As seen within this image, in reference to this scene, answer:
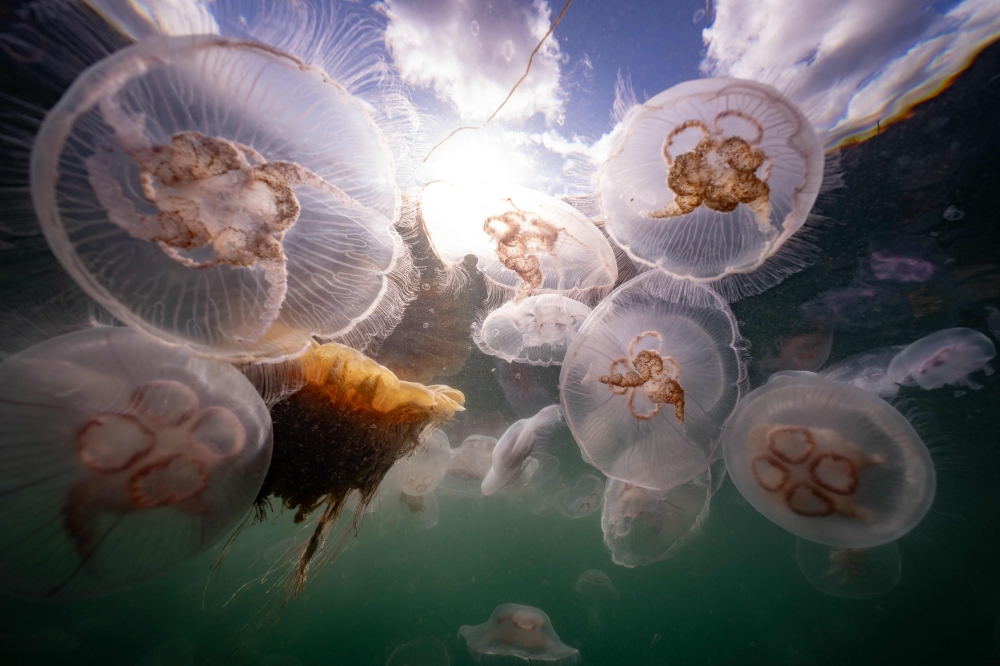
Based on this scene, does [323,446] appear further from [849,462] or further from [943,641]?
[943,641]

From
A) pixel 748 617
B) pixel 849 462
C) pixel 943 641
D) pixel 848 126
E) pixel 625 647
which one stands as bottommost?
pixel 625 647

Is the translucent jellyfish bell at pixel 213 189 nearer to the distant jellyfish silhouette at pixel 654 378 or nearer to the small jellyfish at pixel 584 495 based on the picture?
the distant jellyfish silhouette at pixel 654 378

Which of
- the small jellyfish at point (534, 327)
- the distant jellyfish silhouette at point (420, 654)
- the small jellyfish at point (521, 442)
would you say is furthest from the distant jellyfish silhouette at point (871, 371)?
the distant jellyfish silhouette at point (420, 654)

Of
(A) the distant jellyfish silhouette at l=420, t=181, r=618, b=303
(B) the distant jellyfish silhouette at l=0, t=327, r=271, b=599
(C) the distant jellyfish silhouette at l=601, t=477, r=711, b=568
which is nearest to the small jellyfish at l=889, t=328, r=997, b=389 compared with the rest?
(C) the distant jellyfish silhouette at l=601, t=477, r=711, b=568

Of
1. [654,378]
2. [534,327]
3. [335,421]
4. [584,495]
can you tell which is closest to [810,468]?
[654,378]

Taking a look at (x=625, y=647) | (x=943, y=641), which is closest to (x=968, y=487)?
(x=943, y=641)

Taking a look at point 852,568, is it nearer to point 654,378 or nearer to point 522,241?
point 654,378
